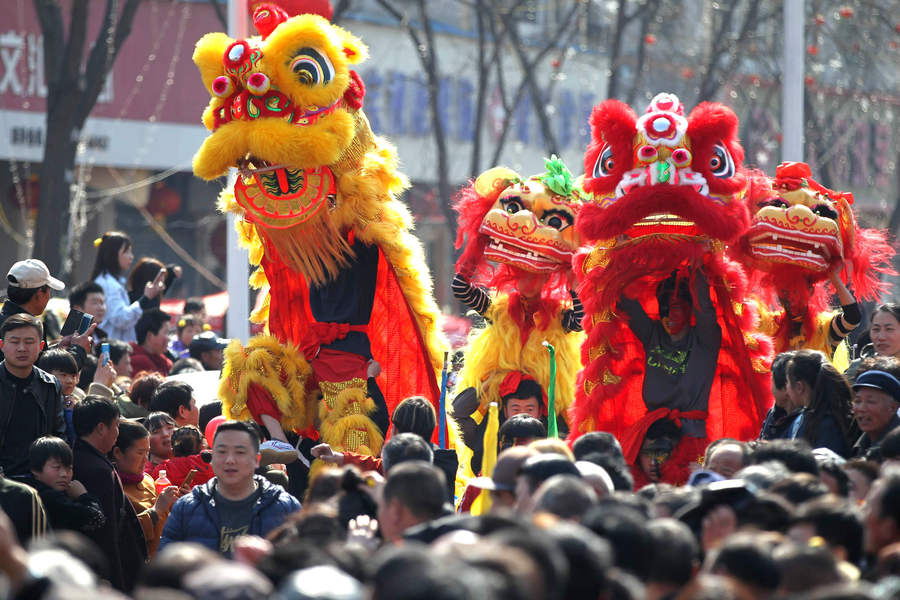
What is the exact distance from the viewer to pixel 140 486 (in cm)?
569

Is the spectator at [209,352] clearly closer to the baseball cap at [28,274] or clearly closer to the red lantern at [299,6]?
the baseball cap at [28,274]

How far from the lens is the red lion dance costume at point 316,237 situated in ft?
19.4

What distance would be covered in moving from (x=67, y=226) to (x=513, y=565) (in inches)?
338

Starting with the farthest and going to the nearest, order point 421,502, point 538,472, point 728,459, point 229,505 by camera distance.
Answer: point 229,505 < point 728,459 < point 538,472 < point 421,502

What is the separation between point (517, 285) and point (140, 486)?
2.09 m

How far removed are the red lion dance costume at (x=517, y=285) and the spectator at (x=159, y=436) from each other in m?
1.39

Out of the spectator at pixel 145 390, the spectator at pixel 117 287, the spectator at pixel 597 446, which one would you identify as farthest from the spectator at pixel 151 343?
the spectator at pixel 597 446

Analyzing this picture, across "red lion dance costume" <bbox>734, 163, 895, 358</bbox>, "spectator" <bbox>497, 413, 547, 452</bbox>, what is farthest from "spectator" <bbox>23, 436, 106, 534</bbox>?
"red lion dance costume" <bbox>734, 163, 895, 358</bbox>

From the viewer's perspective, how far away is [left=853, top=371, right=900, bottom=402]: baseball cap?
5047 millimetres

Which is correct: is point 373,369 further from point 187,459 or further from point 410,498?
point 410,498

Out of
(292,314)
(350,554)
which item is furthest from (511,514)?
(292,314)

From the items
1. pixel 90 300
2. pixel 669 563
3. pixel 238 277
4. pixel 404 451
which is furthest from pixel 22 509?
pixel 238 277

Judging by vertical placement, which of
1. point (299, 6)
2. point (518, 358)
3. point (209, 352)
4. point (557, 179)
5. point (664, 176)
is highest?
point (299, 6)

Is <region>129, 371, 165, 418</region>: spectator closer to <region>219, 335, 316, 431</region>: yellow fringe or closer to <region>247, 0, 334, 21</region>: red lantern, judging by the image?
<region>219, 335, 316, 431</region>: yellow fringe
